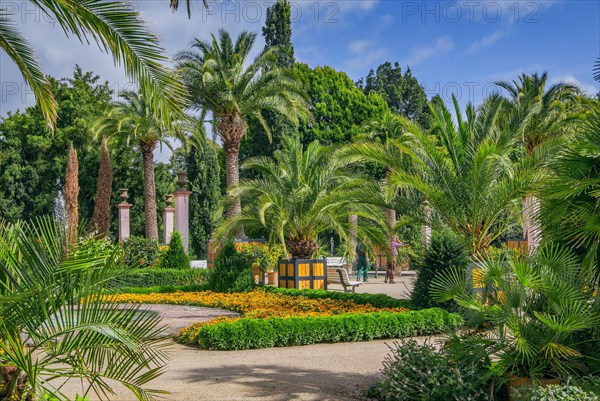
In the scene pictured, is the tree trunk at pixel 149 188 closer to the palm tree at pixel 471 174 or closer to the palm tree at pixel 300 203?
the palm tree at pixel 300 203

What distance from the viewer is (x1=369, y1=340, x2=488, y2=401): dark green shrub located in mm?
5723

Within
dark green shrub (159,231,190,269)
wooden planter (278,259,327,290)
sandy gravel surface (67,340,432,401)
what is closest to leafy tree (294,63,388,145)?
dark green shrub (159,231,190,269)

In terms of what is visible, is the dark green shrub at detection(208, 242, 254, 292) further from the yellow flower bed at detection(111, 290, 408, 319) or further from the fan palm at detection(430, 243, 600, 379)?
the fan palm at detection(430, 243, 600, 379)

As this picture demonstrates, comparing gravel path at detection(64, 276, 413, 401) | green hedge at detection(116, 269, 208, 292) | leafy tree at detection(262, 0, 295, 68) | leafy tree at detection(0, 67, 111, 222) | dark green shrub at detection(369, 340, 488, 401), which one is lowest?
gravel path at detection(64, 276, 413, 401)

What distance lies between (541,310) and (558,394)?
3.29 ft

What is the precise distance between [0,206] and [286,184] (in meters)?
21.8

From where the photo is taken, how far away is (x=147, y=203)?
94.3 ft

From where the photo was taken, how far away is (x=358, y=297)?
1350 cm

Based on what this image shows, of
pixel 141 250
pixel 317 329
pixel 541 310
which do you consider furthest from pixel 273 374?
pixel 141 250

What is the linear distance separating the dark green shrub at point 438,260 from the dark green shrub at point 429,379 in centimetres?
503

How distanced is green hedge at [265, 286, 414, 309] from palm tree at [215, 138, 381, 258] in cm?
164

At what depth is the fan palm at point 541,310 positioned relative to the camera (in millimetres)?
5406

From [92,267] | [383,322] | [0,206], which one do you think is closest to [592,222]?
[92,267]

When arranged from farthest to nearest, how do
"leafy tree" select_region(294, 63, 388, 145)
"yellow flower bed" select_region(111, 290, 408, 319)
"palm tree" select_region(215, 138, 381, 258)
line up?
"leafy tree" select_region(294, 63, 388, 145)
"palm tree" select_region(215, 138, 381, 258)
"yellow flower bed" select_region(111, 290, 408, 319)
